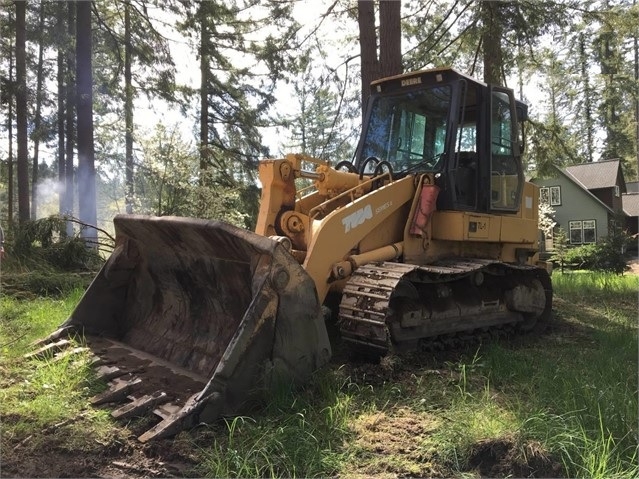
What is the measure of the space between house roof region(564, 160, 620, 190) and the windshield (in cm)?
2926

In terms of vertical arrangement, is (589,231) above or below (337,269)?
above

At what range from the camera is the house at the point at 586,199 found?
31688 mm

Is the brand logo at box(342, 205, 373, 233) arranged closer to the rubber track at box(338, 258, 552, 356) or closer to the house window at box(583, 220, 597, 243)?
the rubber track at box(338, 258, 552, 356)

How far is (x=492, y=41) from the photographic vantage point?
9.84 m

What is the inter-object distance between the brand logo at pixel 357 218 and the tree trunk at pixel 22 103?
1324cm

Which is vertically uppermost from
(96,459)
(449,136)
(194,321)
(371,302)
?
(449,136)

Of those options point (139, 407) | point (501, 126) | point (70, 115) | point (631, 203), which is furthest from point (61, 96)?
point (631, 203)

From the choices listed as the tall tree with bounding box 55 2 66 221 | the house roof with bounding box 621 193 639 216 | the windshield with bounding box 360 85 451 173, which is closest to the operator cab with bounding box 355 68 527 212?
the windshield with bounding box 360 85 451 173

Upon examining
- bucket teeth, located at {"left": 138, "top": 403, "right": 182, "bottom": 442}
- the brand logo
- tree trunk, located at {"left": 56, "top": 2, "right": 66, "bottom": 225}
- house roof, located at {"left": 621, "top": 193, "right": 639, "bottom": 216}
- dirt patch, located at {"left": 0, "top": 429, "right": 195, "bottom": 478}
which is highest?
tree trunk, located at {"left": 56, "top": 2, "right": 66, "bottom": 225}

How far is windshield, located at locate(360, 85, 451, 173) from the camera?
5797mm

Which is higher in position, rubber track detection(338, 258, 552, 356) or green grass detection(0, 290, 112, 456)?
rubber track detection(338, 258, 552, 356)

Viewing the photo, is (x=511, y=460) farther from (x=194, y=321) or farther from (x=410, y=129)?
(x=410, y=129)

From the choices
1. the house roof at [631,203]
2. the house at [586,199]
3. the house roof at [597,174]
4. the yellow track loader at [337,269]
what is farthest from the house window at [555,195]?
the yellow track loader at [337,269]

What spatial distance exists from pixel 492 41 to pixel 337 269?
276 inches
